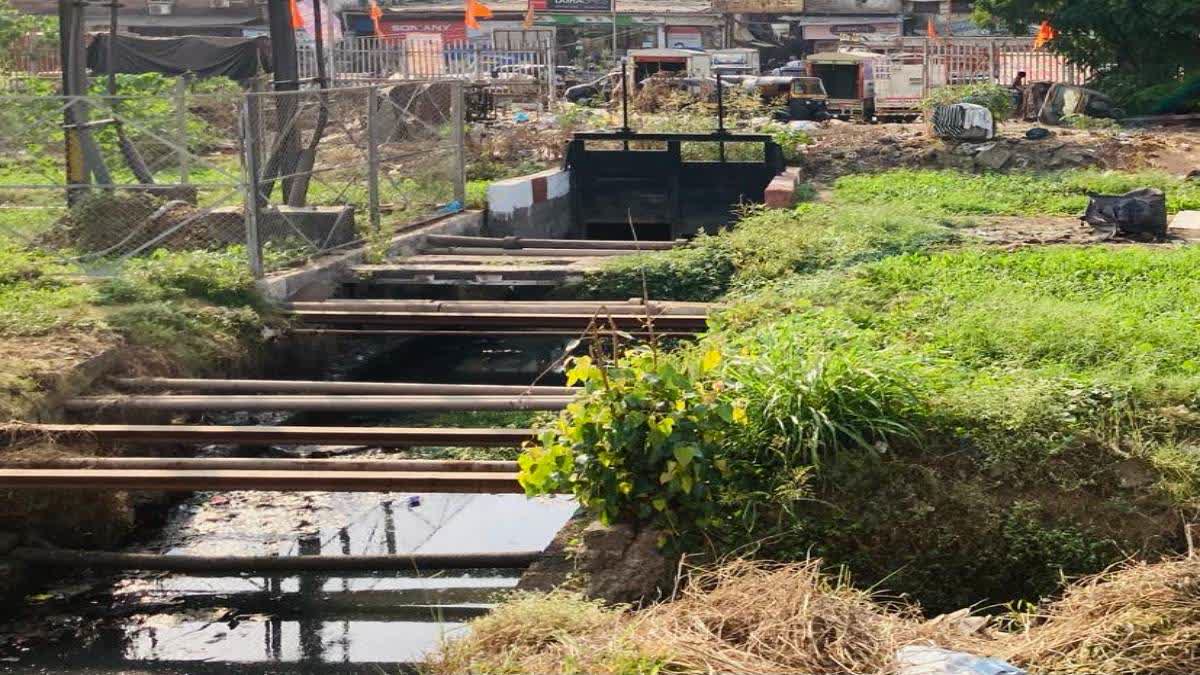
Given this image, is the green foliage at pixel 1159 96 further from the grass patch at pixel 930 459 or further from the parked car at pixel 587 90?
the grass patch at pixel 930 459

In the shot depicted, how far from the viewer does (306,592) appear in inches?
353

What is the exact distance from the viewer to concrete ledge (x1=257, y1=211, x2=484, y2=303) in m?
13.2

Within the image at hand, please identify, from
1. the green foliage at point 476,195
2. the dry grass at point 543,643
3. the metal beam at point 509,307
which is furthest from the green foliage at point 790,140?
the dry grass at point 543,643

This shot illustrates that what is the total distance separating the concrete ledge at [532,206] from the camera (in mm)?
18234

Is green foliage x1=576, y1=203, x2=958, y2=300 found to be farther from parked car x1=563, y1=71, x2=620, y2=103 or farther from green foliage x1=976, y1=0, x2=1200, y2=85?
parked car x1=563, y1=71, x2=620, y2=103

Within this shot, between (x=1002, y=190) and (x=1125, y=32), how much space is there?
15.3 metres

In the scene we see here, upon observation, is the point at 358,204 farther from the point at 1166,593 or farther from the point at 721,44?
the point at 721,44

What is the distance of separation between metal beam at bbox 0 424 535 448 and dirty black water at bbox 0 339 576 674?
767 millimetres

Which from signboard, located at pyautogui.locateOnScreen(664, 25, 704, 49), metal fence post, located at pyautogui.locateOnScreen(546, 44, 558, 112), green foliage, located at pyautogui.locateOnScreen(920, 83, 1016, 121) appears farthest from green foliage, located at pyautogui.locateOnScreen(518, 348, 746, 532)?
signboard, located at pyautogui.locateOnScreen(664, 25, 704, 49)

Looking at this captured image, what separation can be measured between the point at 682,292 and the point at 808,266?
1.20 meters

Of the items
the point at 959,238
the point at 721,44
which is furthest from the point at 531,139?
the point at 721,44

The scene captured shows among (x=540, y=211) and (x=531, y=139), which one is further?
(x=531, y=139)

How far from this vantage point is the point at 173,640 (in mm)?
8219

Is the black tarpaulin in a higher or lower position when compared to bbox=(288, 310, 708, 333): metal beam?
higher
